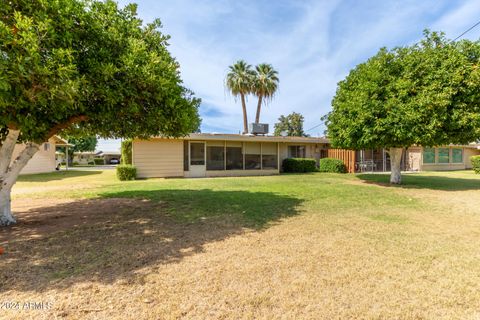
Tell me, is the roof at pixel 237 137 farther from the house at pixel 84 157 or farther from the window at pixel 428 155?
the house at pixel 84 157

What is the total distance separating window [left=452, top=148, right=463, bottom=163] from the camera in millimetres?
24578

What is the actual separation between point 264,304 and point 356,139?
985 cm

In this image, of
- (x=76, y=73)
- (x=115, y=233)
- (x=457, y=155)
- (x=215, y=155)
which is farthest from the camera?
(x=457, y=155)

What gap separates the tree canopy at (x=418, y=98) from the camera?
353 inches

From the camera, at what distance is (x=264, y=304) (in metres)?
2.46

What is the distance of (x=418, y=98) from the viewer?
30.3ft

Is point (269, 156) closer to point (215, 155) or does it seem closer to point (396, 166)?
point (215, 155)

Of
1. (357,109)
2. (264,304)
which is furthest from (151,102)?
(357,109)

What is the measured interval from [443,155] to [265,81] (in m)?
19.3

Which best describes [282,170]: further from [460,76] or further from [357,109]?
[460,76]

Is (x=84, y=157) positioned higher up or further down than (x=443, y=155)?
higher up

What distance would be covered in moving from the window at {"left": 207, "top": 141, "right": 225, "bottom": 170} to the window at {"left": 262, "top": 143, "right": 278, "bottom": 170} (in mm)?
3218

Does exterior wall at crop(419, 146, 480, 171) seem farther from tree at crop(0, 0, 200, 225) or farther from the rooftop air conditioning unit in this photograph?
tree at crop(0, 0, 200, 225)

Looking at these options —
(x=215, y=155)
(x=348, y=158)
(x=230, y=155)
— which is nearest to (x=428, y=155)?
(x=348, y=158)
